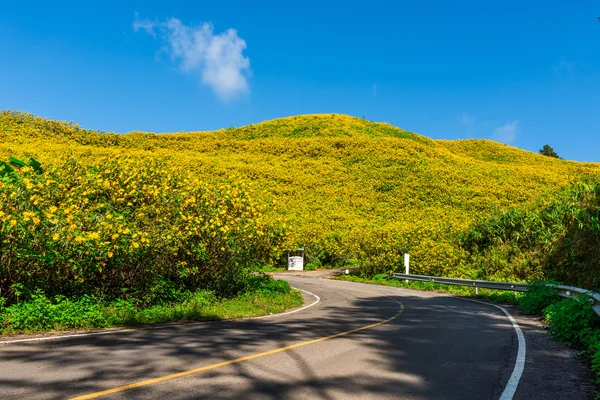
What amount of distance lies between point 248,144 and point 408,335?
66175 mm

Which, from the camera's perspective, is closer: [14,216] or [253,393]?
[253,393]

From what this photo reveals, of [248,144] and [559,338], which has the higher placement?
[248,144]

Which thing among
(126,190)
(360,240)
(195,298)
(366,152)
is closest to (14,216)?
(126,190)

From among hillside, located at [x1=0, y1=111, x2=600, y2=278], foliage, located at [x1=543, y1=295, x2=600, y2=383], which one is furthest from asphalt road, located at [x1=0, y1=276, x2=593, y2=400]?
hillside, located at [x1=0, y1=111, x2=600, y2=278]

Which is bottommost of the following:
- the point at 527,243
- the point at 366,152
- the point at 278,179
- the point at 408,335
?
the point at 408,335

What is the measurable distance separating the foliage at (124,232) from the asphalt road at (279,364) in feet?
8.98

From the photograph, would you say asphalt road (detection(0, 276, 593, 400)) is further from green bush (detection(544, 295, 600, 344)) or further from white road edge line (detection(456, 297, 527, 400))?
green bush (detection(544, 295, 600, 344))

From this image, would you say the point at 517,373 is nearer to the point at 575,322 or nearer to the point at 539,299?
the point at 575,322

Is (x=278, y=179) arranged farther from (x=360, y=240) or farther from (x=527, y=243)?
(x=527, y=243)

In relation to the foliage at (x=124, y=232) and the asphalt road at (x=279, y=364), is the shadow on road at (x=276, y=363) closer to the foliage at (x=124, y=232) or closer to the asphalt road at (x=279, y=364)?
the asphalt road at (x=279, y=364)

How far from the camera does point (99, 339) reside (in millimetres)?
8398

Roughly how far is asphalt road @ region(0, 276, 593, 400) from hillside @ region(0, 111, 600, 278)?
18587mm

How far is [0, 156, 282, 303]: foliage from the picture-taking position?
10195 millimetres

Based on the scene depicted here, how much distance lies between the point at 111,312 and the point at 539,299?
40.3 ft
